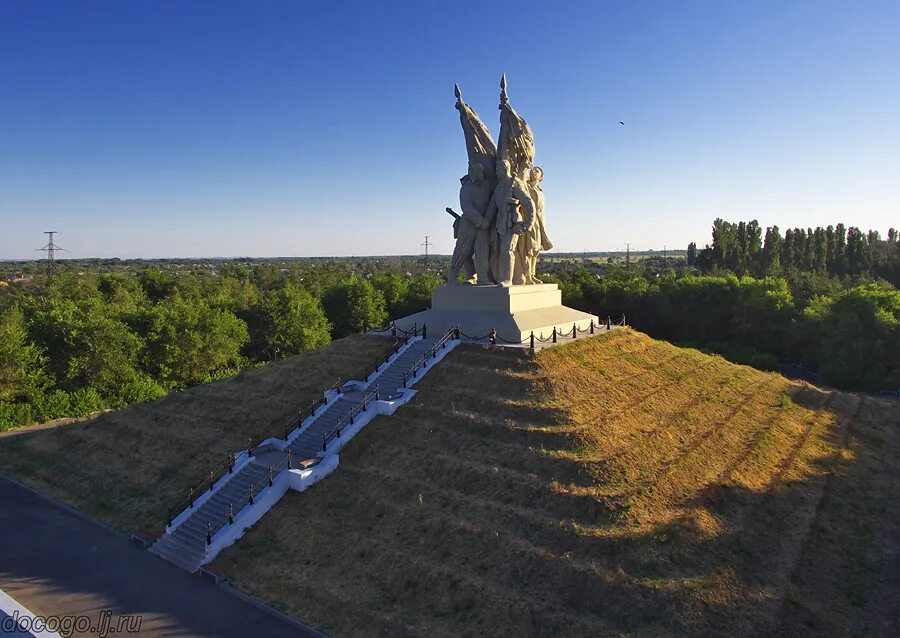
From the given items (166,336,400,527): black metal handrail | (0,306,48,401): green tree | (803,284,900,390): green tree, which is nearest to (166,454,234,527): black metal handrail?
(166,336,400,527): black metal handrail

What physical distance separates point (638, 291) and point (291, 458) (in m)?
36.0

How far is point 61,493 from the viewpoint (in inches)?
775

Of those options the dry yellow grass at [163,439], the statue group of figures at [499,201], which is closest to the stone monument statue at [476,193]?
the statue group of figures at [499,201]

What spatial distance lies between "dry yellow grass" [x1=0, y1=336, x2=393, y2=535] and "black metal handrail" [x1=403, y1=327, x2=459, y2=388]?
8.49 feet

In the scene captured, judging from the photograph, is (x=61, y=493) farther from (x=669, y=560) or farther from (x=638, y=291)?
(x=638, y=291)

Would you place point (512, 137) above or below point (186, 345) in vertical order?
above

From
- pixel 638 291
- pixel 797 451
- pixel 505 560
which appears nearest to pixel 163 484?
pixel 505 560

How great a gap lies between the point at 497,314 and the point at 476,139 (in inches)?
292

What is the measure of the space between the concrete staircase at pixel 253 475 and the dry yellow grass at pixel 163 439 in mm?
1396

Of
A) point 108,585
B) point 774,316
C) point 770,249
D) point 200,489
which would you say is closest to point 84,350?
point 200,489

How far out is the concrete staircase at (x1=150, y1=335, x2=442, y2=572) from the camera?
1508 cm

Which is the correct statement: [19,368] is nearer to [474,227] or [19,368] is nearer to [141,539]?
[141,539]

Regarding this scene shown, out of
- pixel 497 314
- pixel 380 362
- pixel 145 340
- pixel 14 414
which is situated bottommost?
pixel 14 414

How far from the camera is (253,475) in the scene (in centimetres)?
1694
